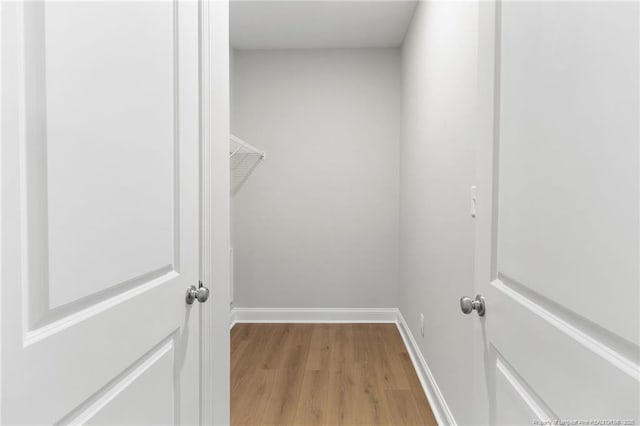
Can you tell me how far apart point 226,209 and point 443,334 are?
50.7 inches

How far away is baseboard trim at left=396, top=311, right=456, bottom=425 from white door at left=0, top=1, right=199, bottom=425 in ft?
4.40

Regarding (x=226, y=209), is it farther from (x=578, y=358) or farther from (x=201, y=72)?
(x=578, y=358)

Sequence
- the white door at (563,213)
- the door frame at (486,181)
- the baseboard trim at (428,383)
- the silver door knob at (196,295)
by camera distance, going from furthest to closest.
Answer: the baseboard trim at (428,383), the silver door knob at (196,295), the door frame at (486,181), the white door at (563,213)

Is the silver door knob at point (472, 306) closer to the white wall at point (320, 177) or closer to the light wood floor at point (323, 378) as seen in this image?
the light wood floor at point (323, 378)

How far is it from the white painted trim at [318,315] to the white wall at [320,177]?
0.21ft

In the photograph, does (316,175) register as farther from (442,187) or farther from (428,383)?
(428,383)

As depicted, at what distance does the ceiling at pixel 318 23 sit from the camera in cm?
280

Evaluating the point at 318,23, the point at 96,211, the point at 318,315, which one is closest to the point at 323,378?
the point at 318,315

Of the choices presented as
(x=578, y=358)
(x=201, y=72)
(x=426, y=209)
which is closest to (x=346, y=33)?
(x=426, y=209)

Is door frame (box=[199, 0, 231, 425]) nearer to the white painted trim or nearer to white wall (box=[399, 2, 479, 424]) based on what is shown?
white wall (box=[399, 2, 479, 424])

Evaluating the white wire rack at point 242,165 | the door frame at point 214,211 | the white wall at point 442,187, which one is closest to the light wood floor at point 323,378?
the white wall at point 442,187

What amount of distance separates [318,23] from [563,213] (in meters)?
2.87

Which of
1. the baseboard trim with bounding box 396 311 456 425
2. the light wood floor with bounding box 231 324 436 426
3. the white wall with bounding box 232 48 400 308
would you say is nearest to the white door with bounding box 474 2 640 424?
the baseboard trim with bounding box 396 311 456 425

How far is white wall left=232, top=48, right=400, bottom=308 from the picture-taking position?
3.54 meters
